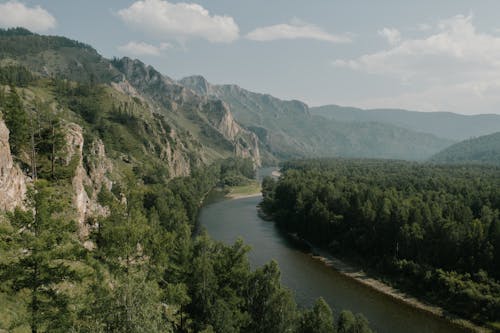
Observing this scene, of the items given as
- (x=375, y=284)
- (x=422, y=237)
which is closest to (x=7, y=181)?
(x=375, y=284)

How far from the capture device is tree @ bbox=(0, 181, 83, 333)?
22.6 m

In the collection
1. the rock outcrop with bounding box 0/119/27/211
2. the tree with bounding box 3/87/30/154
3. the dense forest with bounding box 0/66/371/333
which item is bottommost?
the dense forest with bounding box 0/66/371/333

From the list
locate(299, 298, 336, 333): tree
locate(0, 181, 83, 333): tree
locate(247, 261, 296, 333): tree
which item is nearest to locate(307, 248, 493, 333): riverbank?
locate(299, 298, 336, 333): tree

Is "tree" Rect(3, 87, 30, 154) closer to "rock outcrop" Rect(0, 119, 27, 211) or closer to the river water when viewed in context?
"rock outcrop" Rect(0, 119, 27, 211)

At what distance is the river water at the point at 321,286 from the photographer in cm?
6175

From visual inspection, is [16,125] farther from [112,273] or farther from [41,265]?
[41,265]

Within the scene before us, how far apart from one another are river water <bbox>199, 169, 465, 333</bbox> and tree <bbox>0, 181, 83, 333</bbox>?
49362mm

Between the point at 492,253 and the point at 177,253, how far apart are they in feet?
206

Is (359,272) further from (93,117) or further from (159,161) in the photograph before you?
(93,117)

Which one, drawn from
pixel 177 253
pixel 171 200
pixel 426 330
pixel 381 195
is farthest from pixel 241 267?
pixel 381 195

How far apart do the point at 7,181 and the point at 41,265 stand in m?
24.3

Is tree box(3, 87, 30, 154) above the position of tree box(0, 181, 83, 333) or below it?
above

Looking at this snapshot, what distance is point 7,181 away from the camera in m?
41.7

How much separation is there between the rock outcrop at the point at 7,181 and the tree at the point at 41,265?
18.7 meters
